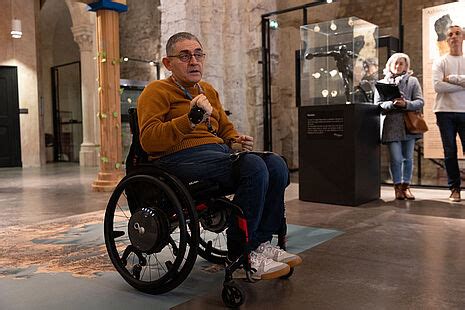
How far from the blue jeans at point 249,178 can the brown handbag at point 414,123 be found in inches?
112

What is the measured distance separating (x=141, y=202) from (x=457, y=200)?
3.52m

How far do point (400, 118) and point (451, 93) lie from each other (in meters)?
0.50

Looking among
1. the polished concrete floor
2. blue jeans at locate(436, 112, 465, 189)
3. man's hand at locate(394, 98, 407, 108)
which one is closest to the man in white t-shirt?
blue jeans at locate(436, 112, 465, 189)

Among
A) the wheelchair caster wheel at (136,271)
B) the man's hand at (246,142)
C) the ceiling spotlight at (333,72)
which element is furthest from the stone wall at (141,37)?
the wheelchair caster wheel at (136,271)

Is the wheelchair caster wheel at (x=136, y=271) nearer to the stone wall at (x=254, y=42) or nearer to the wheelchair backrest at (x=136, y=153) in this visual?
the wheelchair backrest at (x=136, y=153)

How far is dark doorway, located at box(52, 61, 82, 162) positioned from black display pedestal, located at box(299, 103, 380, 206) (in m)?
9.98

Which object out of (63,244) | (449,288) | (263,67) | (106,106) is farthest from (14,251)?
(263,67)

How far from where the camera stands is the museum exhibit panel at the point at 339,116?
14.6ft

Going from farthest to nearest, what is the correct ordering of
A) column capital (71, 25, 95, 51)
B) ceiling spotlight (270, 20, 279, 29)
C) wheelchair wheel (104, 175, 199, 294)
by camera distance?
column capital (71, 25, 95, 51), ceiling spotlight (270, 20, 279, 29), wheelchair wheel (104, 175, 199, 294)

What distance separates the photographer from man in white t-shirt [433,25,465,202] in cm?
431

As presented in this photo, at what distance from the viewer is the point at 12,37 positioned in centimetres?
1093

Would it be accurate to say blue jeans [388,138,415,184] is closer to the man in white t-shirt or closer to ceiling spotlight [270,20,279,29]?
the man in white t-shirt

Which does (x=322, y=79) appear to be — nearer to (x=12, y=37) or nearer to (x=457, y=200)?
(x=457, y=200)

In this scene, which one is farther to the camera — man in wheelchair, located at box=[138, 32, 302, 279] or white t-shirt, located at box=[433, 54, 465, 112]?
white t-shirt, located at box=[433, 54, 465, 112]
